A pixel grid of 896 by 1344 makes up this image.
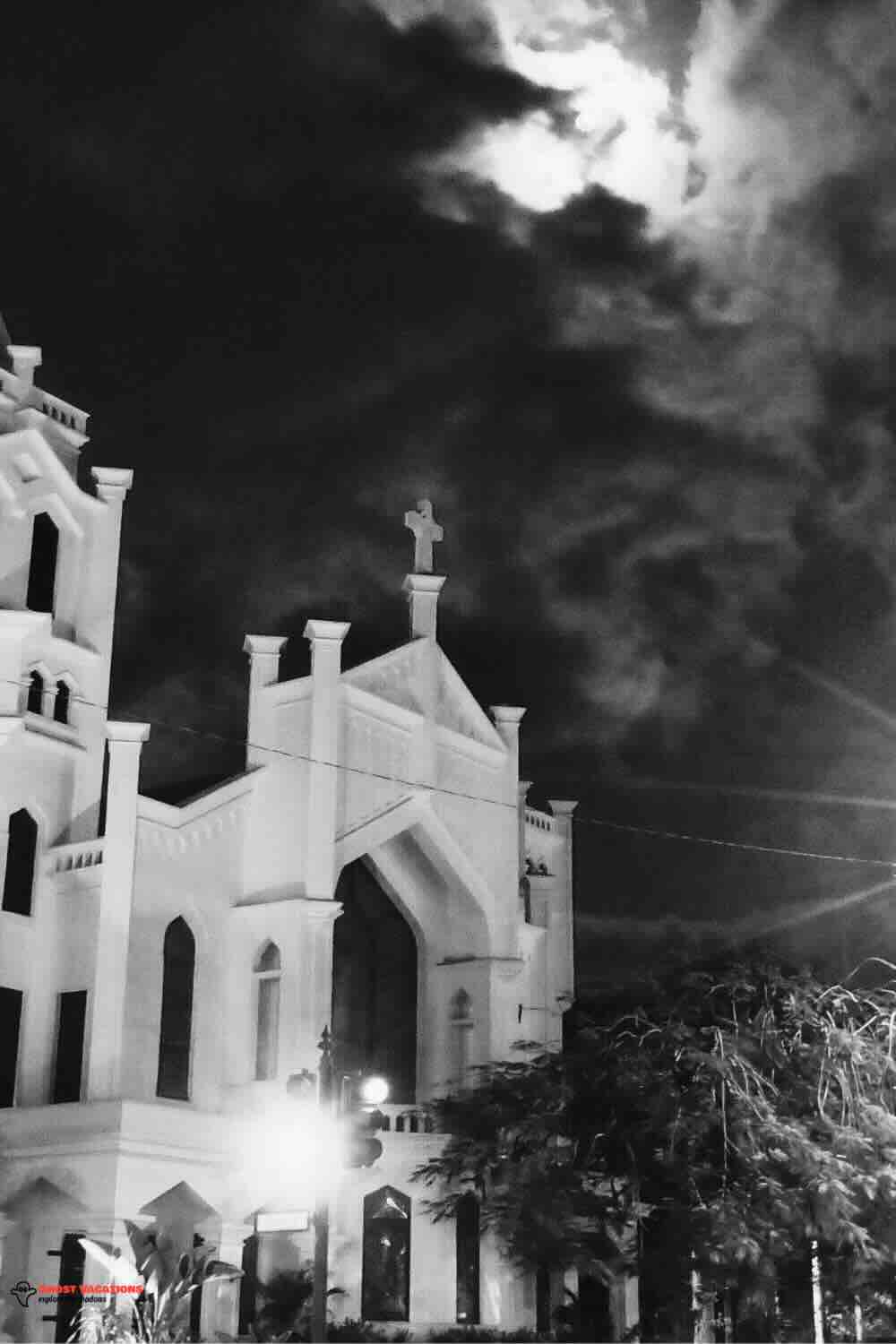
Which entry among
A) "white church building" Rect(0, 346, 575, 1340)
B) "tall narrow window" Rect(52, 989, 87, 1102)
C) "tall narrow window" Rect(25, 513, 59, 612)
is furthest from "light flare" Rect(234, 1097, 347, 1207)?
"tall narrow window" Rect(25, 513, 59, 612)

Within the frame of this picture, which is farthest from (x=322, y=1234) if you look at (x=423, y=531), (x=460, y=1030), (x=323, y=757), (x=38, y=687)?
(x=423, y=531)

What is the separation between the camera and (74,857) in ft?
105

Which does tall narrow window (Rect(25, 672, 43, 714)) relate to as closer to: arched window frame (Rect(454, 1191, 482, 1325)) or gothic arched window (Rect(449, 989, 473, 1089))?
gothic arched window (Rect(449, 989, 473, 1089))

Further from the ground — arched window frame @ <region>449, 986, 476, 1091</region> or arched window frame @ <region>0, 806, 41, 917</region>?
arched window frame @ <region>0, 806, 41, 917</region>

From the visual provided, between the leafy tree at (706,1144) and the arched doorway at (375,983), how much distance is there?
12.6 feet

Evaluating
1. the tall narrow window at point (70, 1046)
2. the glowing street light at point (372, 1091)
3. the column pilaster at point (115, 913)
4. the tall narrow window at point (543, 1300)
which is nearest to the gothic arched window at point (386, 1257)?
the tall narrow window at point (543, 1300)

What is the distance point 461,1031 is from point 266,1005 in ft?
17.8

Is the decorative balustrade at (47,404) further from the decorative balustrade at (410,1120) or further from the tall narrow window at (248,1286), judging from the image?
the tall narrow window at (248,1286)

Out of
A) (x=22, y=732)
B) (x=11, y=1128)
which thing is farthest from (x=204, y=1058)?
(x=22, y=732)

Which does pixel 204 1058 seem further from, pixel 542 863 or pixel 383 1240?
pixel 542 863

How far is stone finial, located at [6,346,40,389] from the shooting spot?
121 ft

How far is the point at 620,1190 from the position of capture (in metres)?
30.7

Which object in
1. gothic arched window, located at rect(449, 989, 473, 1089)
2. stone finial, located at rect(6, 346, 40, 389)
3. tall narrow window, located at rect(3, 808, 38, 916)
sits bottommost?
gothic arched window, located at rect(449, 989, 473, 1089)

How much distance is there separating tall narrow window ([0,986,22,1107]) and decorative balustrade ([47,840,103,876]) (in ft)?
7.63
